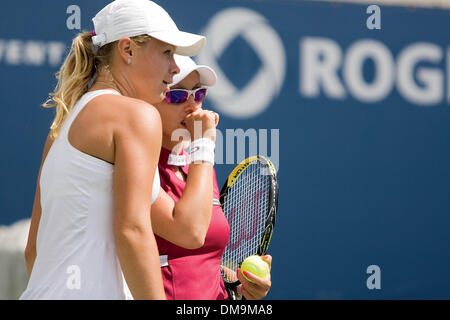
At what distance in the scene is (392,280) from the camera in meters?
4.24

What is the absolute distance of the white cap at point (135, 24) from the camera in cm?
174

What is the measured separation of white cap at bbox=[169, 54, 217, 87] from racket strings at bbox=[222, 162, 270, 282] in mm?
524

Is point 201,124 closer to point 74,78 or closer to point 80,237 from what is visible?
point 74,78

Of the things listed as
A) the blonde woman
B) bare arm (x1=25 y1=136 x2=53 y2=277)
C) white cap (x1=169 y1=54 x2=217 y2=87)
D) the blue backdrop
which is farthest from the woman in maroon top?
the blue backdrop

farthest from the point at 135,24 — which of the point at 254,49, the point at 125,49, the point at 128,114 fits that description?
the point at 254,49

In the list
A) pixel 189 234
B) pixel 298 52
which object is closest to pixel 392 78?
pixel 298 52

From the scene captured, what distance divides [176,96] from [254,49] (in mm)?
1917

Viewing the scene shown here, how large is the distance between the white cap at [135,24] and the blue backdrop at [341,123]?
2063mm

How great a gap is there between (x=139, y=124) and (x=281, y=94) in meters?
2.63

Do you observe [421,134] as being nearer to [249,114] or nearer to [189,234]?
[249,114]

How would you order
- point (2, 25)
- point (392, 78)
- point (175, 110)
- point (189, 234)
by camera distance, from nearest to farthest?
point (189, 234)
point (175, 110)
point (2, 25)
point (392, 78)

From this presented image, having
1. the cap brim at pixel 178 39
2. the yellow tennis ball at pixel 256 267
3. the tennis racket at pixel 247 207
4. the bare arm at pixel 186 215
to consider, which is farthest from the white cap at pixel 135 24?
the tennis racket at pixel 247 207

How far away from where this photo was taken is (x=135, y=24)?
1.74 m

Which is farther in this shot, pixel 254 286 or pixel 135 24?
pixel 254 286
